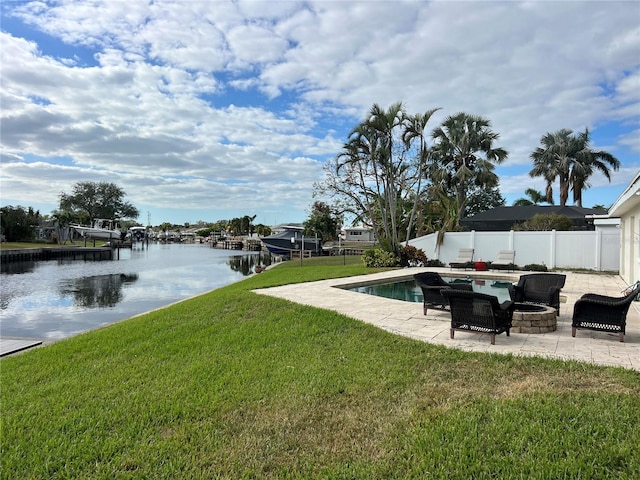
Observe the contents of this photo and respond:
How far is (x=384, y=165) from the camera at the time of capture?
1919 cm

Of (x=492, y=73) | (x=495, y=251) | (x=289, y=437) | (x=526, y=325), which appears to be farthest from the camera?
(x=495, y=251)

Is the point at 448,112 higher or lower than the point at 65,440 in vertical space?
higher

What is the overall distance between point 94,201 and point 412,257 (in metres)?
90.3

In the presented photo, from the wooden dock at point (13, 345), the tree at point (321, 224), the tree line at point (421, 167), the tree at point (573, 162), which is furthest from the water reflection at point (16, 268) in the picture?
the tree at point (573, 162)

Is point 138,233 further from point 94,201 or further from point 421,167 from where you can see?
point 421,167

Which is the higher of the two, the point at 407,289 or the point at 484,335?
the point at 484,335

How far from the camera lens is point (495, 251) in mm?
18312

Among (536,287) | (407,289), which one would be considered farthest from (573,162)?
(536,287)

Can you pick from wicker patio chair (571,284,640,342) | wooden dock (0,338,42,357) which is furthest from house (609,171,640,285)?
wooden dock (0,338,42,357)

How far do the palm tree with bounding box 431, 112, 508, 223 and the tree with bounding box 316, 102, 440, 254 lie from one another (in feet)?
17.4

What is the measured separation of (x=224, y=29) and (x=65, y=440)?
30.9 ft

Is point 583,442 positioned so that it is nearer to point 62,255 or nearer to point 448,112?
point 448,112

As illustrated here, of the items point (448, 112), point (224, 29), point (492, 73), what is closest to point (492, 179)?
point (448, 112)

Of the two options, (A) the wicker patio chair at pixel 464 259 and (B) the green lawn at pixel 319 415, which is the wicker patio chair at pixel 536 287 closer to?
(B) the green lawn at pixel 319 415
